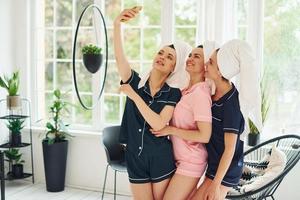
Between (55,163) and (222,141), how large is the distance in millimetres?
2583

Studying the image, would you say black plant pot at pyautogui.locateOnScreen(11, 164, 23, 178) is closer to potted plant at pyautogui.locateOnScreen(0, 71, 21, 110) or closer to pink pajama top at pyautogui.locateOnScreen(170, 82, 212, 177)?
potted plant at pyautogui.locateOnScreen(0, 71, 21, 110)

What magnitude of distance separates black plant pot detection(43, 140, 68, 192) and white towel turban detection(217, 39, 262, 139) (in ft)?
8.59

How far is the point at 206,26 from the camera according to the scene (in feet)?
12.0

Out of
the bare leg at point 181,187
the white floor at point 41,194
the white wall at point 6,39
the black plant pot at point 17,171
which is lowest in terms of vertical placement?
the white floor at point 41,194

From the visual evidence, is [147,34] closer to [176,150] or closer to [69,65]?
[69,65]

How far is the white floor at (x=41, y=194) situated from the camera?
12.9 feet

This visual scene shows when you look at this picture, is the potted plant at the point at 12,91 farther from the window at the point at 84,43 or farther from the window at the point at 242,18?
the window at the point at 242,18

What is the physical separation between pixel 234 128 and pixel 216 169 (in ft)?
0.76

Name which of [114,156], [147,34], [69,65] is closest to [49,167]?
[114,156]

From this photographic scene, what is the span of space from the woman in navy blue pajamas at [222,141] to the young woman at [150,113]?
18 cm

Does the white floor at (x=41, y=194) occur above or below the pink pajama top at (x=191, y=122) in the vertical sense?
below

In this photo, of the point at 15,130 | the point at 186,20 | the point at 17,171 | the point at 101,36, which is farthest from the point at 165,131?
the point at 17,171

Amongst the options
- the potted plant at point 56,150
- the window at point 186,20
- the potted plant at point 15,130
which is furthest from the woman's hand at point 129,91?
the potted plant at point 15,130

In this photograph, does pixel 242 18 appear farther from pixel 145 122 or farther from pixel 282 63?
pixel 145 122
